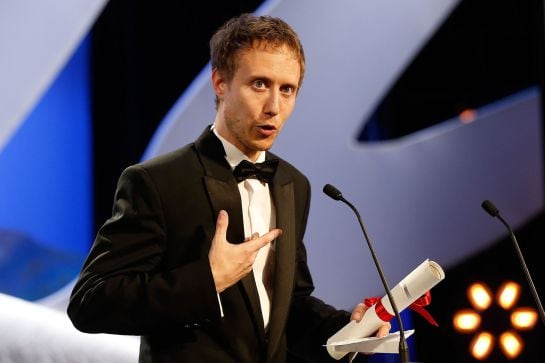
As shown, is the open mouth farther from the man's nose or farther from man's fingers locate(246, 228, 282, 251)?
man's fingers locate(246, 228, 282, 251)

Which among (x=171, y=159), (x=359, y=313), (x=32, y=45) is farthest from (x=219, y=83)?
(x=32, y=45)

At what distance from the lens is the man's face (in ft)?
6.77

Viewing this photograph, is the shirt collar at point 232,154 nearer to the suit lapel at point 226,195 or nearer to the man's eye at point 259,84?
the suit lapel at point 226,195

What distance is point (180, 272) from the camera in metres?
1.85

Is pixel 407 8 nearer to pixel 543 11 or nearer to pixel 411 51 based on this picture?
pixel 411 51

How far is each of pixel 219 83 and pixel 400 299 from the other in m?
0.71

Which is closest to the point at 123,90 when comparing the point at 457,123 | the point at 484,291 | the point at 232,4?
the point at 232,4

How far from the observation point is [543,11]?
489 cm

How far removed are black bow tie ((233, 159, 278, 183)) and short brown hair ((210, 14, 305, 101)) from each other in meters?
0.23

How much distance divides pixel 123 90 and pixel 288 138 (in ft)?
2.76

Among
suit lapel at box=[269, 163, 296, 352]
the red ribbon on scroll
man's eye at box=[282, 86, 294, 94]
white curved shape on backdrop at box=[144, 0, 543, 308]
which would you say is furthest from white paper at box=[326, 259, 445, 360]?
white curved shape on backdrop at box=[144, 0, 543, 308]

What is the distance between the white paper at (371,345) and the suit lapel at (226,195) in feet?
0.64

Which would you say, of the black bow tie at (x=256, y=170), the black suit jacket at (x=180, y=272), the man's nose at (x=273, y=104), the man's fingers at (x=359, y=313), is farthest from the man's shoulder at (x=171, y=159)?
the man's fingers at (x=359, y=313)

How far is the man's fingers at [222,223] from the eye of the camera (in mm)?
1850
